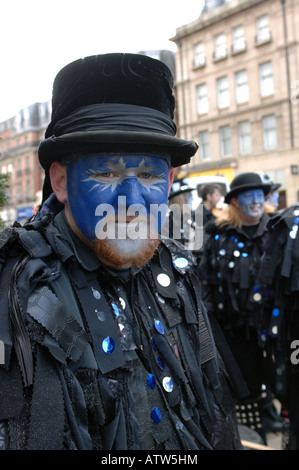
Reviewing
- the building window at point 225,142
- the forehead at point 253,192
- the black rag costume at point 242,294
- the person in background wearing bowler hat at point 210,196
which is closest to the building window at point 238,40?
the building window at point 225,142

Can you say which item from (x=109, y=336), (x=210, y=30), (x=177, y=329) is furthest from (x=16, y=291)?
(x=210, y=30)

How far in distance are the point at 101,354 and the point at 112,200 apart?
1.61ft

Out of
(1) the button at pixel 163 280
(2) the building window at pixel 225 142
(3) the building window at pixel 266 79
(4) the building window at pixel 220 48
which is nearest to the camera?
(1) the button at pixel 163 280

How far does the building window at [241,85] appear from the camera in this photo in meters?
16.4

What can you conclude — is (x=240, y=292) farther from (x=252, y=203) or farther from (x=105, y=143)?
(x=105, y=143)

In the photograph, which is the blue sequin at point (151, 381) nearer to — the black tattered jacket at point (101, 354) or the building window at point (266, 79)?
the black tattered jacket at point (101, 354)

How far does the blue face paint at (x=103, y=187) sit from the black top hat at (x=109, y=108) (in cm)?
4

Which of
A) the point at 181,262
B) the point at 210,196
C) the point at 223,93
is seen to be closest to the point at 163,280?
the point at 181,262

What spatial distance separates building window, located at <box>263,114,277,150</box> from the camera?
1802cm

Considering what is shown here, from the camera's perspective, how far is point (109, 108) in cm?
144

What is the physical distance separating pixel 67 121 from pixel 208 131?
15570 millimetres

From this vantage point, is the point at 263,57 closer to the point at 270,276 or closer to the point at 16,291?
the point at 270,276

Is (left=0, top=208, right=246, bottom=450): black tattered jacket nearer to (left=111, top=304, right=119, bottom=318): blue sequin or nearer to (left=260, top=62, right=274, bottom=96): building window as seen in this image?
(left=111, top=304, right=119, bottom=318): blue sequin

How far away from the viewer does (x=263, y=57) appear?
17406mm
